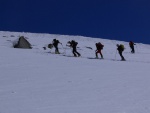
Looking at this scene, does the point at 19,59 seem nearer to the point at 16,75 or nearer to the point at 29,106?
the point at 16,75

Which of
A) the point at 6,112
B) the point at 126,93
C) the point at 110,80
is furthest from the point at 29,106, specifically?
the point at 110,80

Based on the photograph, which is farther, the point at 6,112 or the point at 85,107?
the point at 85,107

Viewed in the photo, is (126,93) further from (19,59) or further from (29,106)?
(19,59)

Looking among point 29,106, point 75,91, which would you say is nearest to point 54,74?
point 75,91

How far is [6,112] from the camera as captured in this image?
6.91 meters

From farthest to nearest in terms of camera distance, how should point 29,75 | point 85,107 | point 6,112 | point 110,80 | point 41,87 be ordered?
point 29,75, point 110,80, point 41,87, point 85,107, point 6,112

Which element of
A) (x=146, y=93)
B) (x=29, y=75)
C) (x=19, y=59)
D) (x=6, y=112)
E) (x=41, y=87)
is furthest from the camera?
(x=19, y=59)

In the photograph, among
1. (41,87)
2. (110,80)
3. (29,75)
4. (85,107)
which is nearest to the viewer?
(85,107)

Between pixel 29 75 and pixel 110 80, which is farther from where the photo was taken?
pixel 29 75

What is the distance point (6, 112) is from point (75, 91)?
8.65 feet

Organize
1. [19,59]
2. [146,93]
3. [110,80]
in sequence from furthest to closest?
1. [19,59]
2. [110,80]
3. [146,93]

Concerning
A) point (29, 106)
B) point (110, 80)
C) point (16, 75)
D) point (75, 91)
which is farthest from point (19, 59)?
point (29, 106)

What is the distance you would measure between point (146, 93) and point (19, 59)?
31.4ft

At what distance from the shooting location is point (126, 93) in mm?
8859
